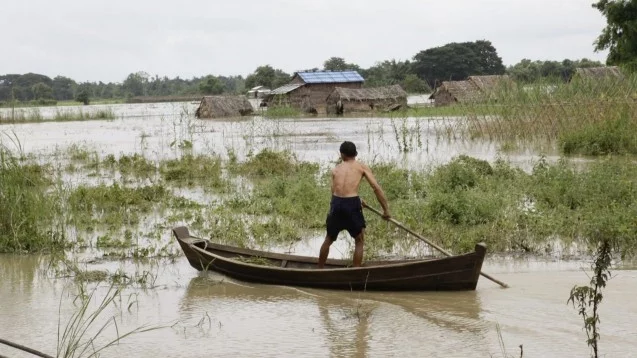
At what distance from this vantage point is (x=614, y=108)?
1673 cm

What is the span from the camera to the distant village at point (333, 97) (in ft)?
132

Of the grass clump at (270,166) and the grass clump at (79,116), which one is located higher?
the grass clump at (79,116)

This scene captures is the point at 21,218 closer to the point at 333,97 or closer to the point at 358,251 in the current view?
the point at 358,251

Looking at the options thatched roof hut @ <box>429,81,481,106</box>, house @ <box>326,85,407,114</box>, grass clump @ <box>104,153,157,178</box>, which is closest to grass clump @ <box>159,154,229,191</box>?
grass clump @ <box>104,153,157,178</box>

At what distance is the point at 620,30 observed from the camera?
2880 cm

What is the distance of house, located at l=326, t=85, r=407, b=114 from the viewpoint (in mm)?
42375

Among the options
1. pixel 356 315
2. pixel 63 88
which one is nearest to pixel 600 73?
pixel 356 315

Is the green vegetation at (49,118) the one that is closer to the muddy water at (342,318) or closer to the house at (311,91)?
the house at (311,91)

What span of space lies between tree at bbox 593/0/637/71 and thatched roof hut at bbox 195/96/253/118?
18.8 meters

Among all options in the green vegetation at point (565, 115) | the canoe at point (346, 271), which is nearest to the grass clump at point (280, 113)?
the green vegetation at point (565, 115)

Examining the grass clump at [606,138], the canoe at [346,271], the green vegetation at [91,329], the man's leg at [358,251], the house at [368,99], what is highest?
the house at [368,99]

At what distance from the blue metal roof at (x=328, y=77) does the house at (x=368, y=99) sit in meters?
2.75

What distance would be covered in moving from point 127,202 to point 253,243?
9.86 feet

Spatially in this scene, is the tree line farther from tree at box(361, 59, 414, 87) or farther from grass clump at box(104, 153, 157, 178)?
grass clump at box(104, 153, 157, 178)
